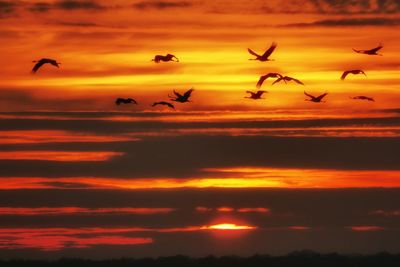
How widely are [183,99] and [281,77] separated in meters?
5.18

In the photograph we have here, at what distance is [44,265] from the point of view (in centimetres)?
14612

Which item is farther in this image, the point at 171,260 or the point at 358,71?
the point at 171,260

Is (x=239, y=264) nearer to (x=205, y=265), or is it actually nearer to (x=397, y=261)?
(x=205, y=265)

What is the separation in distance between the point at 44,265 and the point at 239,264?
57.1ft

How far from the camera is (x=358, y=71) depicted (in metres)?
88.2

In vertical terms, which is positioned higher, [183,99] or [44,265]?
[44,265]

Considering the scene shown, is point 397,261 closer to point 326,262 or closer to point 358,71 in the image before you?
point 326,262

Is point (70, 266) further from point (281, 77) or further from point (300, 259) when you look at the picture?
point (281, 77)

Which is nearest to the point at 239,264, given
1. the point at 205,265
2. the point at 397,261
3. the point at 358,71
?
the point at 205,265

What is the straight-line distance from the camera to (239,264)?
142 meters

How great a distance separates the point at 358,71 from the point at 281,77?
14.9 feet

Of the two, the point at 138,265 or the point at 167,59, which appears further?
the point at 138,265

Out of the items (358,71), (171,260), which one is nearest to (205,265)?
(171,260)

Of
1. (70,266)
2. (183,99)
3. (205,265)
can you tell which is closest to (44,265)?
(70,266)
